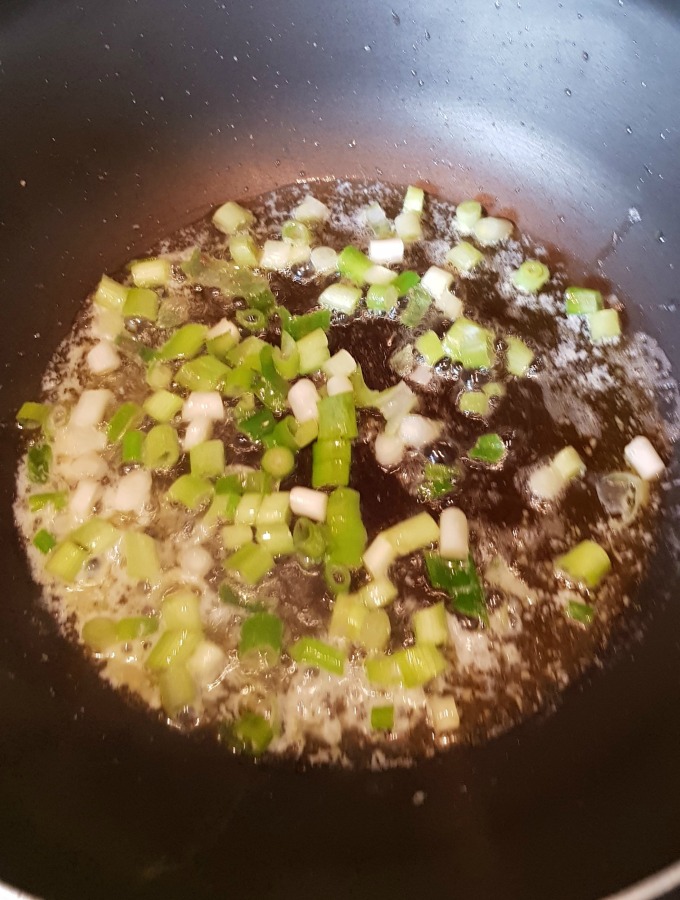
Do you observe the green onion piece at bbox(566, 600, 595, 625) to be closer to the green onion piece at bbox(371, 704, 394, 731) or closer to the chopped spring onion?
the green onion piece at bbox(371, 704, 394, 731)

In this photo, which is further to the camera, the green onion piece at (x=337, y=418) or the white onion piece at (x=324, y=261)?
the white onion piece at (x=324, y=261)

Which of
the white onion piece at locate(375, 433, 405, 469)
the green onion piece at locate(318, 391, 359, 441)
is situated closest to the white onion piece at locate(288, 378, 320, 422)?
the green onion piece at locate(318, 391, 359, 441)

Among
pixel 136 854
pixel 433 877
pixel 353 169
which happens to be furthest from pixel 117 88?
pixel 433 877

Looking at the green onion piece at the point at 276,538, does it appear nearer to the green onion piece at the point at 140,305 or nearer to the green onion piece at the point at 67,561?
the green onion piece at the point at 67,561

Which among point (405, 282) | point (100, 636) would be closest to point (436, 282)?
point (405, 282)

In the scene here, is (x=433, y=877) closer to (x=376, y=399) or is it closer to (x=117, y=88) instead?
(x=376, y=399)

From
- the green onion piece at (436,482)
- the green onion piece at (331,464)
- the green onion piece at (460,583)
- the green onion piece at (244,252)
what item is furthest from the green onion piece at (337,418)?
the green onion piece at (244,252)
